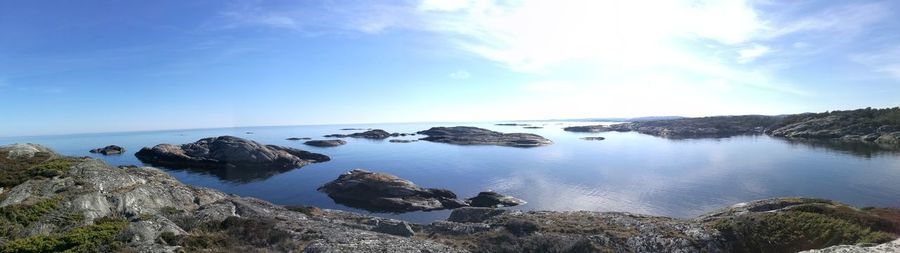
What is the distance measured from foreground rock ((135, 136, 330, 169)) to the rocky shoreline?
75.7 meters

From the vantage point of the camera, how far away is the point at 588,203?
66.8m

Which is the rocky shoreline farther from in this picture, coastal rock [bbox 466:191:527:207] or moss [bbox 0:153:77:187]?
coastal rock [bbox 466:191:527:207]

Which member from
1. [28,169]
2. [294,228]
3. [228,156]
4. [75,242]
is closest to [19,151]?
[28,169]

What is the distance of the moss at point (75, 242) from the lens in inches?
827

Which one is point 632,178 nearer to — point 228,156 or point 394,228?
point 394,228

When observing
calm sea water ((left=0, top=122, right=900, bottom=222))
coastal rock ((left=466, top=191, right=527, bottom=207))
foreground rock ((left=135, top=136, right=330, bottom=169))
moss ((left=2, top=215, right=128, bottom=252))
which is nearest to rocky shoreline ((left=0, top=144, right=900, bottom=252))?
moss ((left=2, top=215, right=128, bottom=252))

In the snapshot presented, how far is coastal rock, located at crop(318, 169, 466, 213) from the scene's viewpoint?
65613 millimetres

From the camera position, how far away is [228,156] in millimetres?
117750

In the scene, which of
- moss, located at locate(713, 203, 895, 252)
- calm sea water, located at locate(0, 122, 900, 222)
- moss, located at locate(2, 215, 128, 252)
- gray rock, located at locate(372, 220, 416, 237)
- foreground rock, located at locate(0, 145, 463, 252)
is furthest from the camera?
calm sea water, located at locate(0, 122, 900, 222)

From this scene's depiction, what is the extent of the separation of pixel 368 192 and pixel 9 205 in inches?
1852

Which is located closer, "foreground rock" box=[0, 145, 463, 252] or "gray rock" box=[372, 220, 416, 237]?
"foreground rock" box=[0, 145, 463, 252]

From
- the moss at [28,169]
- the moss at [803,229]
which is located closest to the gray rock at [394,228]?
the moss at [803,229]

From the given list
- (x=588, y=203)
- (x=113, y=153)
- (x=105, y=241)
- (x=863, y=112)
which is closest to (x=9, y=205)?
(x=105, y=241)

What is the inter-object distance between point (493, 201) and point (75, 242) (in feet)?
172
